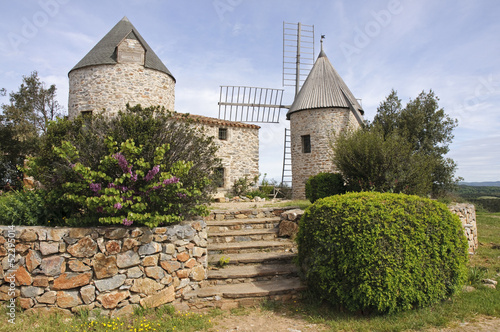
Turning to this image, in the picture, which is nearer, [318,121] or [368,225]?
[368,225]

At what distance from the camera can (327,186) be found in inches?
388

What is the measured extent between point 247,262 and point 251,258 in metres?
0.10

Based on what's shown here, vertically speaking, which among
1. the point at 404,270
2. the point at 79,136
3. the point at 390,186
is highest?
the point at 79,136

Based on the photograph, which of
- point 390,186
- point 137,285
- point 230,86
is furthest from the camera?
point 230,86

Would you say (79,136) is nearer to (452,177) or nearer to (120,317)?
(120,317)

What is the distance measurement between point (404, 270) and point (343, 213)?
1051 mm

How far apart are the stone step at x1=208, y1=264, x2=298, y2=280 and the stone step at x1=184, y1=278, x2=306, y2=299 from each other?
0.15 metres

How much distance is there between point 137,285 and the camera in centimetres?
450

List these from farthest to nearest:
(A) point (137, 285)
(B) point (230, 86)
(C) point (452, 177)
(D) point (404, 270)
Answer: (B) point (230, 86) < (C) point (452, 177) < (A) point (137, 285) < (D) point (404, 270)

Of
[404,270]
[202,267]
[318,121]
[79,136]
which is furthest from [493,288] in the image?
[318,121]

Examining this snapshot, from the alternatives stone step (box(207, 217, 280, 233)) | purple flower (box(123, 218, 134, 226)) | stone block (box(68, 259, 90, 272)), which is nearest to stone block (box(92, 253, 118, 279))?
stone block (box(68, 259, 90, 272))

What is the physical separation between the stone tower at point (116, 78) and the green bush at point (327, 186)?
817cm

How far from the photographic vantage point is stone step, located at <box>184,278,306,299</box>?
15.6 ft

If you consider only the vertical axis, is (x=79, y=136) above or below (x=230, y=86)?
below
